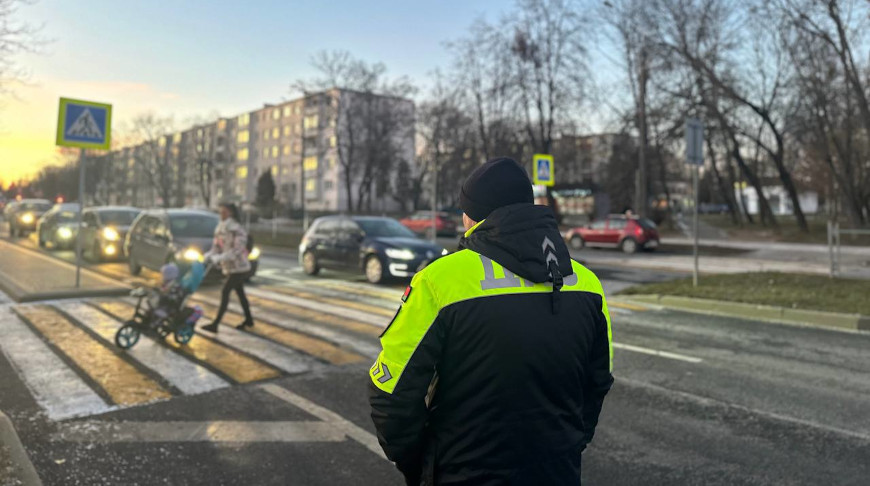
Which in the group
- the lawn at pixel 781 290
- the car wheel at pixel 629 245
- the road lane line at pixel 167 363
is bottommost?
the road lane line at pixel 167 363

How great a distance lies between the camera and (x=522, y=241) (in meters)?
1.76

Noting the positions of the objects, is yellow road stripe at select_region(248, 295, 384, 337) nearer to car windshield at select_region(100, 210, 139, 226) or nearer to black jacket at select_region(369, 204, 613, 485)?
black jacket at select_region(369, 204, 613, 485)

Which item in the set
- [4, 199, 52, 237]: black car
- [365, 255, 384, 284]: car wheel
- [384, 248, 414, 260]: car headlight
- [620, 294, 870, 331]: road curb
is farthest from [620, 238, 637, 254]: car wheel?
A: [4, 199, 52, 237]: black car

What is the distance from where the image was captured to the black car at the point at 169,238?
1180 centimetres

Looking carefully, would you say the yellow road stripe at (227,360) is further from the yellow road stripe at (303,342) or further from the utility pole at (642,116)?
the utility pole at (642,116)

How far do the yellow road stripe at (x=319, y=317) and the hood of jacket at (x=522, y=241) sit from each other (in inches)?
224

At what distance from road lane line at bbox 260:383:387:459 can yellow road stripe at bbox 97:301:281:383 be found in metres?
0.36

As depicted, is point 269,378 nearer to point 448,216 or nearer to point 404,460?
point 404,460

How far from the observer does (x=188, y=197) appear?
105750mm

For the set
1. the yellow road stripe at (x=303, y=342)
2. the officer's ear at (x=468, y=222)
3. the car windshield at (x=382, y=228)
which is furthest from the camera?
the car windshield at (x=382, y=228)

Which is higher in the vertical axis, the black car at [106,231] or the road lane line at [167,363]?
the black car at [106,231]

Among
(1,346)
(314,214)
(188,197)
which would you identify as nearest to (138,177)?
(188,197)

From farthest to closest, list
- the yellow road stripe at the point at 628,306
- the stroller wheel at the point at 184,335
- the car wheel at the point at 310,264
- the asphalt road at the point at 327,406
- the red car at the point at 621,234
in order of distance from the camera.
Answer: the red car at the point at 621,234
the car wheel at the point at 310,264
the yellow road stripe at the point at 628,306
the stroller wheel at the point at 184,335
the asphalt road at the point at 327,406

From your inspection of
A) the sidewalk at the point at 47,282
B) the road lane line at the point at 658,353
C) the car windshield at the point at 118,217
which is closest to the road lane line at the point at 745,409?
the road lane line at the point at 658,353
